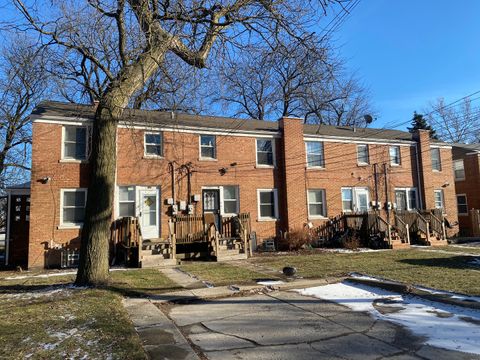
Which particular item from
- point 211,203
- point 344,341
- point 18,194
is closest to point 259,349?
point 344,341

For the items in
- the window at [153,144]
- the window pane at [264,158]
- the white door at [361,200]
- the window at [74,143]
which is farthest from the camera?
the white door at [361,200]

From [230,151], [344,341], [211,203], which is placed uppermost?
[230,151]

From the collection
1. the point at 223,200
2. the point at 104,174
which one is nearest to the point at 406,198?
the point at 223,200

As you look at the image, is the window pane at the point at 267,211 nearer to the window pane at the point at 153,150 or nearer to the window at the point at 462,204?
the window pane at the point at 153,150

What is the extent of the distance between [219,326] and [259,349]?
1.26 meters

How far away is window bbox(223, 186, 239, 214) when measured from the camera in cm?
1766

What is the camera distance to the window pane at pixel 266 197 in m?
18.5

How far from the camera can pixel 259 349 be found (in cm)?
482

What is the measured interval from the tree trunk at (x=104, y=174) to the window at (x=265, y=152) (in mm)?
9755

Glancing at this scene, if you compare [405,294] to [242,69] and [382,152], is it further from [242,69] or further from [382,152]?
[382,152]

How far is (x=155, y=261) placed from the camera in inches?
527

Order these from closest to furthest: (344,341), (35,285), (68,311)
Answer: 1. (344,341)
2. (68,311)
3. (35,285)

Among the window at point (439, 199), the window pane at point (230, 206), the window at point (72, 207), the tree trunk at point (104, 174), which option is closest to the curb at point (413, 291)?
the tree trunk at point (104, 174)

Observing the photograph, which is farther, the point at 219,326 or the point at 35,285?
the point at 35,285
